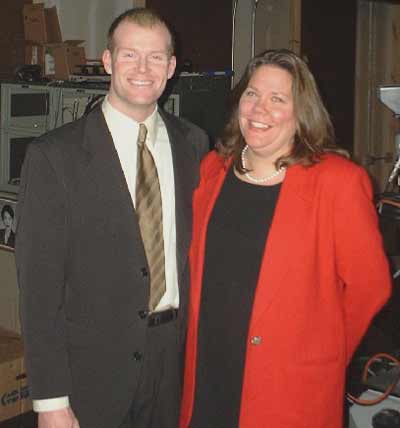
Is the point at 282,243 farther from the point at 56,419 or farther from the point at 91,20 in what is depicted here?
the point at 91,20

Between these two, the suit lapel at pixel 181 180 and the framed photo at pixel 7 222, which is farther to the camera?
the framed photo at pixel 7 222

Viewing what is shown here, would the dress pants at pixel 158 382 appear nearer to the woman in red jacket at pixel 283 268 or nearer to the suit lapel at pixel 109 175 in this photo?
the woman in red jacket at pixel 283 268

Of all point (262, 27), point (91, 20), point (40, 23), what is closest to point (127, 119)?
point (40, 23)

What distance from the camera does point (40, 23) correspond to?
427 cm

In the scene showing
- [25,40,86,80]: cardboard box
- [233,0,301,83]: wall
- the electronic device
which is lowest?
the electronic device

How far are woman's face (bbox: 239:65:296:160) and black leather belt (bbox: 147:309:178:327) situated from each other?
0.54 metres

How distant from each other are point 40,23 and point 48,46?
228 millimetres

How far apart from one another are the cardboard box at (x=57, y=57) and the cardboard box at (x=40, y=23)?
0.21 ft

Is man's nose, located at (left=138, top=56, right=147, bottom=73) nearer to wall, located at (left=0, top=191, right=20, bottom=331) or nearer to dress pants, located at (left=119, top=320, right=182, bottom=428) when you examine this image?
dress pants, located at (left=119, top=320, right=182, bottom=428)

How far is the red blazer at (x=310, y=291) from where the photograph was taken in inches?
72.5

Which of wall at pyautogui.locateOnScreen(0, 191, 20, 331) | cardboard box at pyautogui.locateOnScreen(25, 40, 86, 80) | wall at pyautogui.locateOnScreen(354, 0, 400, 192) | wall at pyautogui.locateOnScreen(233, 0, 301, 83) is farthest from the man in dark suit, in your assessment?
wall at pyautogui.locateOnScreen(354, 0, 400, 192)

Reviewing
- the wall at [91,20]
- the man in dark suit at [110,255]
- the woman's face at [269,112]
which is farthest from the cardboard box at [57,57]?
the woman's face at [269,112]

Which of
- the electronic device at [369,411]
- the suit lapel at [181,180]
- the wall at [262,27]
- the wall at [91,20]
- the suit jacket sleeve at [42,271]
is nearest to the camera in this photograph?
the suit jacket sleeve at [42,271]

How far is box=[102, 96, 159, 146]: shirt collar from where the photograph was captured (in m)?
2.00
